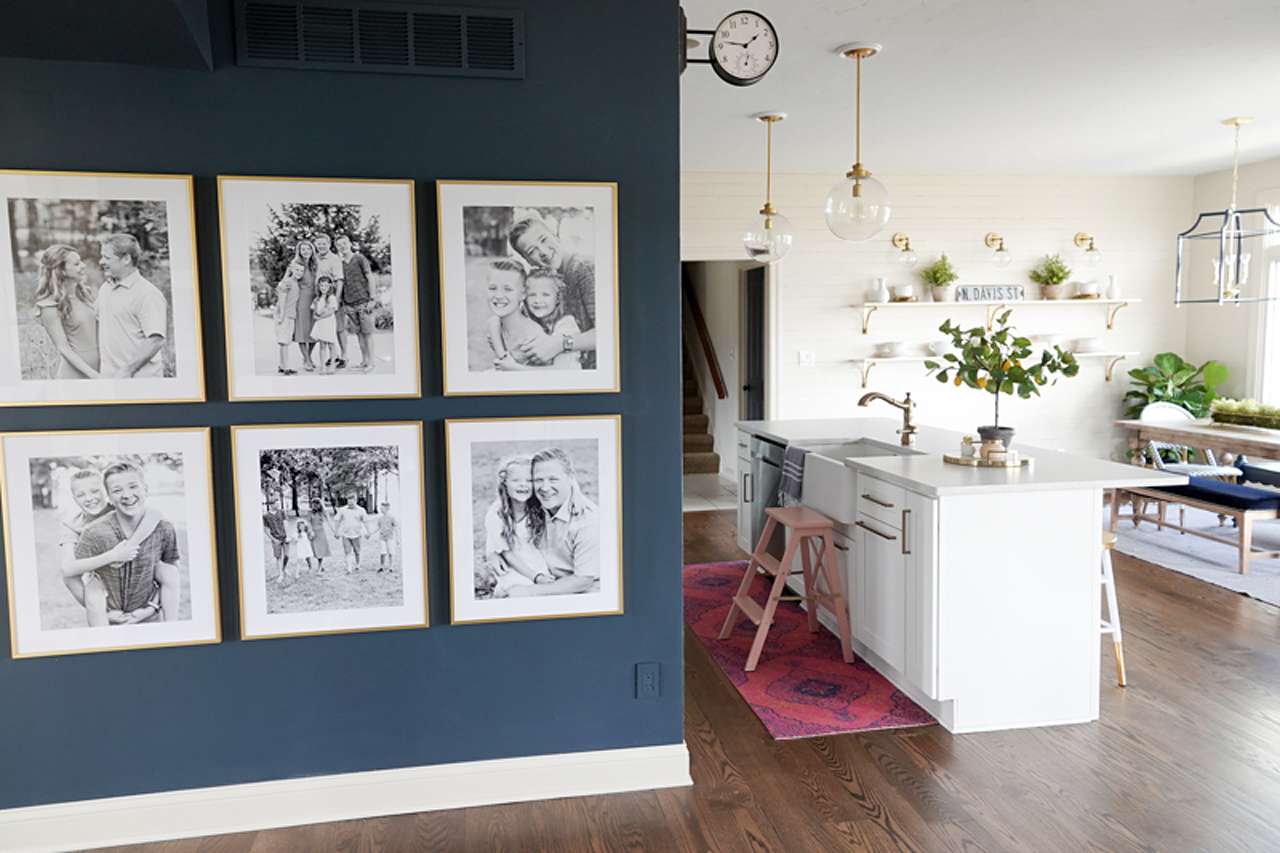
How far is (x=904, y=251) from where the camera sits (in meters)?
7.23

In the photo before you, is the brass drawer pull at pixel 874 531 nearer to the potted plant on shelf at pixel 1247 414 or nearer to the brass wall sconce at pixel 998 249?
the potted plant on shelf at pixel 1247 414

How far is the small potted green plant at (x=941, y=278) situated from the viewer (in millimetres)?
7129

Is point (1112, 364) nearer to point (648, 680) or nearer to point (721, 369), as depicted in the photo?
point (721, 369)

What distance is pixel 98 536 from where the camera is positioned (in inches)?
99.7

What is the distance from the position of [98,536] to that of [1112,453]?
25.0 ft

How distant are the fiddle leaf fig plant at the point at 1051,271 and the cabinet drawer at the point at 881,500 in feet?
14.9

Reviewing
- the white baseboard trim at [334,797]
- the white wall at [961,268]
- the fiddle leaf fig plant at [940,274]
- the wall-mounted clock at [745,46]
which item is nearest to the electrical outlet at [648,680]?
the white baseboard trim at [334,797]

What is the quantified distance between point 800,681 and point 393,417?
6.74ft

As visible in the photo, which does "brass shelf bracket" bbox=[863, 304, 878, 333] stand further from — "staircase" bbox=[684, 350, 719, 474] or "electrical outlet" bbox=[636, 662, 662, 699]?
"electrical outlet" bbox=[636, 662, 662, 699]

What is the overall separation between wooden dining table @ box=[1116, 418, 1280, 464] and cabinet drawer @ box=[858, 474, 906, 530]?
3090 millimetres

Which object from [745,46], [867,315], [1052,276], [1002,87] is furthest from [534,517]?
[1052,276]

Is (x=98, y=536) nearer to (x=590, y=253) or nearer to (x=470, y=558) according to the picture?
(x=470, y=558)

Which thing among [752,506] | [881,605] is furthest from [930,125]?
[881,605]

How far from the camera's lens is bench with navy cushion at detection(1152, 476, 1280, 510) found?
204 inches
